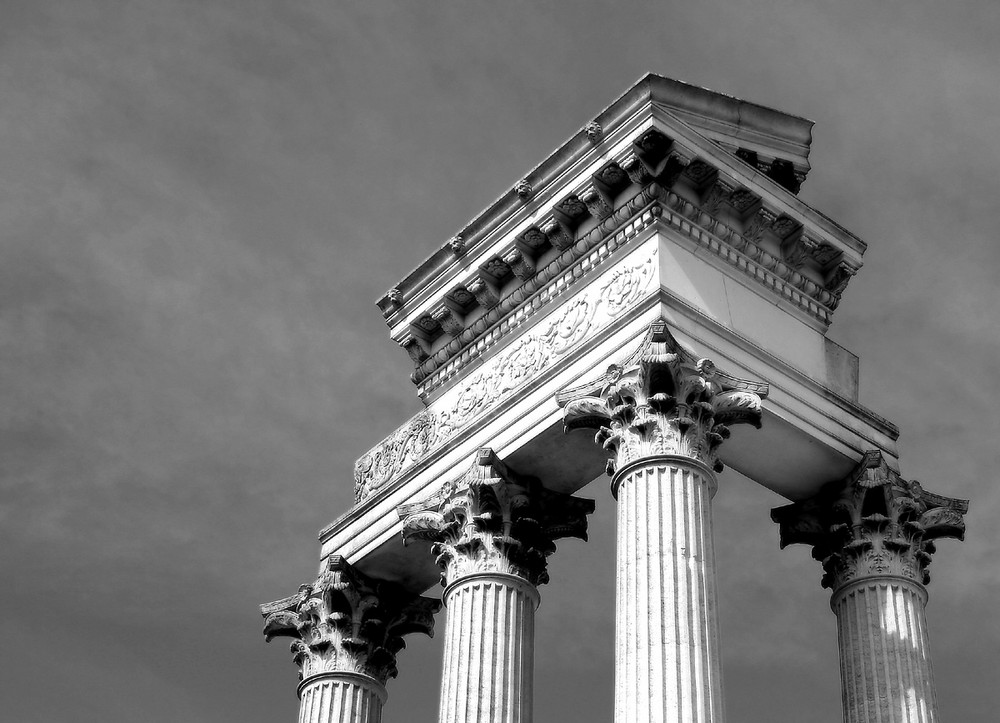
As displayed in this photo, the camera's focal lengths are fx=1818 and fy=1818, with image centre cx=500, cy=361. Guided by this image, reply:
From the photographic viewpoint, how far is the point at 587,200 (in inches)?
1626

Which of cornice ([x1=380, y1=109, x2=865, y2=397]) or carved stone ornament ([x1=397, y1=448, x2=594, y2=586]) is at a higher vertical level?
cornice ([x1=380, y1=109, x2=865, y2=397])

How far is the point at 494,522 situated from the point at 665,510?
5732 mm

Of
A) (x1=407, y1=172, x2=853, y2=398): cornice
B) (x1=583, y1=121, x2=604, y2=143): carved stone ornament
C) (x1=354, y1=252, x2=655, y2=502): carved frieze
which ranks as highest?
(x1=583, y1=121, x2=604, y2=143): carved stone ornament

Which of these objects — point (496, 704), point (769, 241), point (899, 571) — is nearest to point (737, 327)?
point (769, 241)

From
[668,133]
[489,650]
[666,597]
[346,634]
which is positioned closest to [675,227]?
[668,133]

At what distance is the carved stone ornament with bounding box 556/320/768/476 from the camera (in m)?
36.8

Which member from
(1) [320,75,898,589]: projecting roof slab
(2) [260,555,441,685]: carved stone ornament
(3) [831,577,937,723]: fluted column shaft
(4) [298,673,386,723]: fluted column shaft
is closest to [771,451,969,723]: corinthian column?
(3) [831,577,937,723]: fluted column shaft

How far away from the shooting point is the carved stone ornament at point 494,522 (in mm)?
40125

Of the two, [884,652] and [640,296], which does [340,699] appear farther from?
[884,652]

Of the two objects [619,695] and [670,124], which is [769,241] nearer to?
[670,124]

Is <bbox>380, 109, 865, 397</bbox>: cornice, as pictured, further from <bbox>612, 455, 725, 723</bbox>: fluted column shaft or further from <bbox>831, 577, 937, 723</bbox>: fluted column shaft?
<bbox>831, 577, 937, 723</bbox>: fluted column shaft

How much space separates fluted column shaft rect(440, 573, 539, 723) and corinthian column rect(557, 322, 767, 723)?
410 cm

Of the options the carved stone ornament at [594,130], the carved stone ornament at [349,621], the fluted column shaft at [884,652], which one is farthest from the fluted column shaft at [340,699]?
the carved stone ornament at [594,130]

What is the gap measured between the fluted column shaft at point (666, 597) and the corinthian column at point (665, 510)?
0.06 ft
